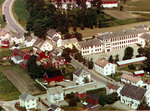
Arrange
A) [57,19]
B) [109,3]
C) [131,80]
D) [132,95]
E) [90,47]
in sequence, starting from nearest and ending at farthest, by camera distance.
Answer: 1. [132,95]
2. [131,80]
3. [90,47]
4. [57,19]
5. [109,3]

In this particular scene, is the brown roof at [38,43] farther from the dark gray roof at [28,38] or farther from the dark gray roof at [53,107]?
the dark gray roof at [53,107]

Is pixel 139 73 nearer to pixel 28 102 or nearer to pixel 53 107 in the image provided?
pixel 53 107

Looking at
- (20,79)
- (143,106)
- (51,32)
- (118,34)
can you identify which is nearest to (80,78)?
(20,79)

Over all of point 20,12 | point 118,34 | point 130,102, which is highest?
point 20,12

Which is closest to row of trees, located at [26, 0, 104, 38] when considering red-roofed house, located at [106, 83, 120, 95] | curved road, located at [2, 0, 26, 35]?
curved road, located at [2, 0, 26, 35]

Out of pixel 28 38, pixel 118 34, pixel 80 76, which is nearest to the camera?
pixel 80 76

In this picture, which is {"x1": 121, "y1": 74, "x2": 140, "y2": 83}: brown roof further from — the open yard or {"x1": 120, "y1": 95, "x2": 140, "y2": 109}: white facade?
the open yard
